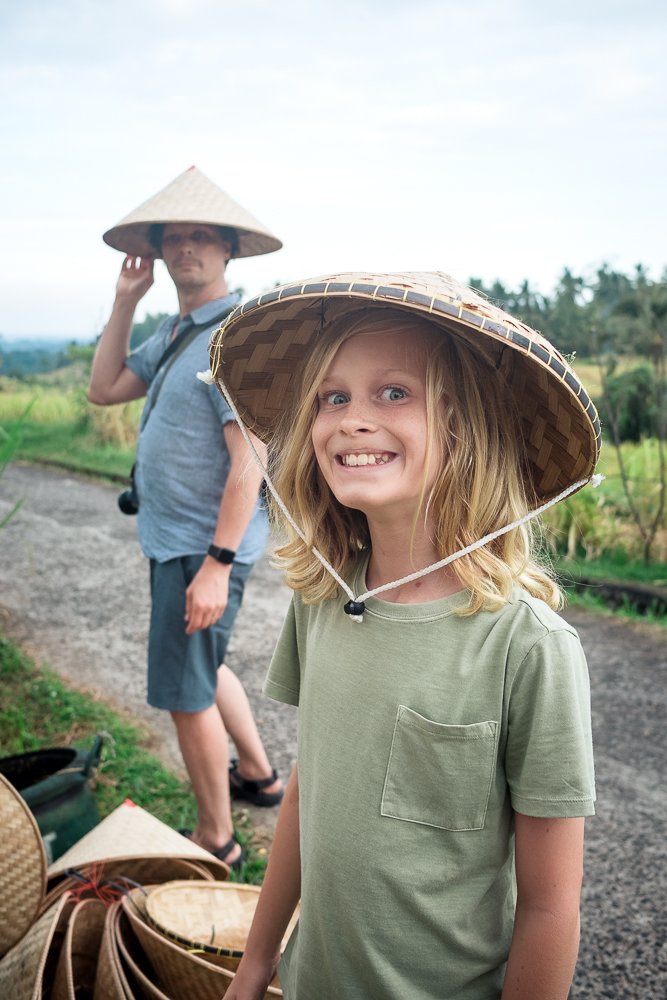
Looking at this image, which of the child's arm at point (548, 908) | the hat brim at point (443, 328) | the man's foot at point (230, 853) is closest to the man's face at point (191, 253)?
the hat brim at point (443, 328)

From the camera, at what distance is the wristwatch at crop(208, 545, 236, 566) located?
8.51ft

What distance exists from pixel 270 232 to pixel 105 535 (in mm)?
Answer: 5034

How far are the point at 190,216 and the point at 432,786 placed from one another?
2194 millimetres

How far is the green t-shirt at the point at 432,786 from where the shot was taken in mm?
1185

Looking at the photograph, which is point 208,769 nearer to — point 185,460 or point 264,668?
point 185,460

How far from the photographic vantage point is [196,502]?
2699mm

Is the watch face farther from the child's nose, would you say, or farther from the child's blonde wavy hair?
the child's nose

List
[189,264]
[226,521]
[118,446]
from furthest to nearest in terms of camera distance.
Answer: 1. [118,446]
2. [189,264]
3. [226,521]

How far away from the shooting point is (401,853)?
49.9 inches

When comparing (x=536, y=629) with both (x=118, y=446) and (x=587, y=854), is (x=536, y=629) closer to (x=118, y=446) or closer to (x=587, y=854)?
(x=587, y=854)

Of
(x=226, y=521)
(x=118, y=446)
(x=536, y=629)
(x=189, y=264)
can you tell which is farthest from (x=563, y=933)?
(x=118, y=446)

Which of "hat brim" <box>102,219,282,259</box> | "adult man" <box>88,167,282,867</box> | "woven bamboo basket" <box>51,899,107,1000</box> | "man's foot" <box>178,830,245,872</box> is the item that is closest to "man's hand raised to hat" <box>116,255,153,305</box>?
"hat brim" <box>102,219,282,259</box>

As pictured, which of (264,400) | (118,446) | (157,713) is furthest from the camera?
(118,446)

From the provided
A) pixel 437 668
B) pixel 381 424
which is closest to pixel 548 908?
pixel 437 668
